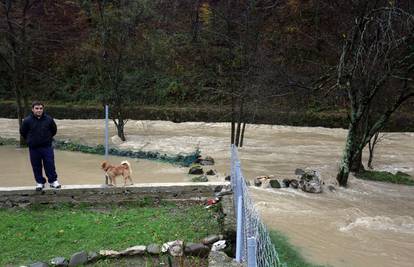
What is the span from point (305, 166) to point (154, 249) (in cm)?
946

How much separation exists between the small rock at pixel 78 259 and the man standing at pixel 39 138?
2.90 m

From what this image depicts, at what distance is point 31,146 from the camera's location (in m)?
8.21

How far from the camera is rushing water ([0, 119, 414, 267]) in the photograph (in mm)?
7773

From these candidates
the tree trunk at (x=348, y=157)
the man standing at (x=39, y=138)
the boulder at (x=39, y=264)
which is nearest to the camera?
the boulder at (x=39, y=264)

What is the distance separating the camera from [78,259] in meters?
5.75

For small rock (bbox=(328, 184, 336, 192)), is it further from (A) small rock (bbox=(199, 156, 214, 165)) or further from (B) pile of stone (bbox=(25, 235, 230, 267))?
(B) pile of stone (bbox=(25, 235, 230, 267))

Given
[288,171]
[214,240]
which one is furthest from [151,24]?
[214,240]

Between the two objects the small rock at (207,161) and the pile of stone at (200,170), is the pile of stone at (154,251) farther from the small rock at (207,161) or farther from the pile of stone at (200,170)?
the small rock at (207,161)

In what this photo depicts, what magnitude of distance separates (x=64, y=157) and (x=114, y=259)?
994 centimetres

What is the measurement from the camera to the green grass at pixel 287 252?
22.5ft

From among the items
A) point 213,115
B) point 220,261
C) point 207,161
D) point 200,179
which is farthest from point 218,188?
point 213,115

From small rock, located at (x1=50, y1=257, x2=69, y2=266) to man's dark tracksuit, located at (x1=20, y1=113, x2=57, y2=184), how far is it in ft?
9.45

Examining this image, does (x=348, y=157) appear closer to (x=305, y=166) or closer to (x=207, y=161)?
(x=305, y=166)

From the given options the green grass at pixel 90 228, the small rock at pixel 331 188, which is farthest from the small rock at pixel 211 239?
the small rock at pixel 331 188
